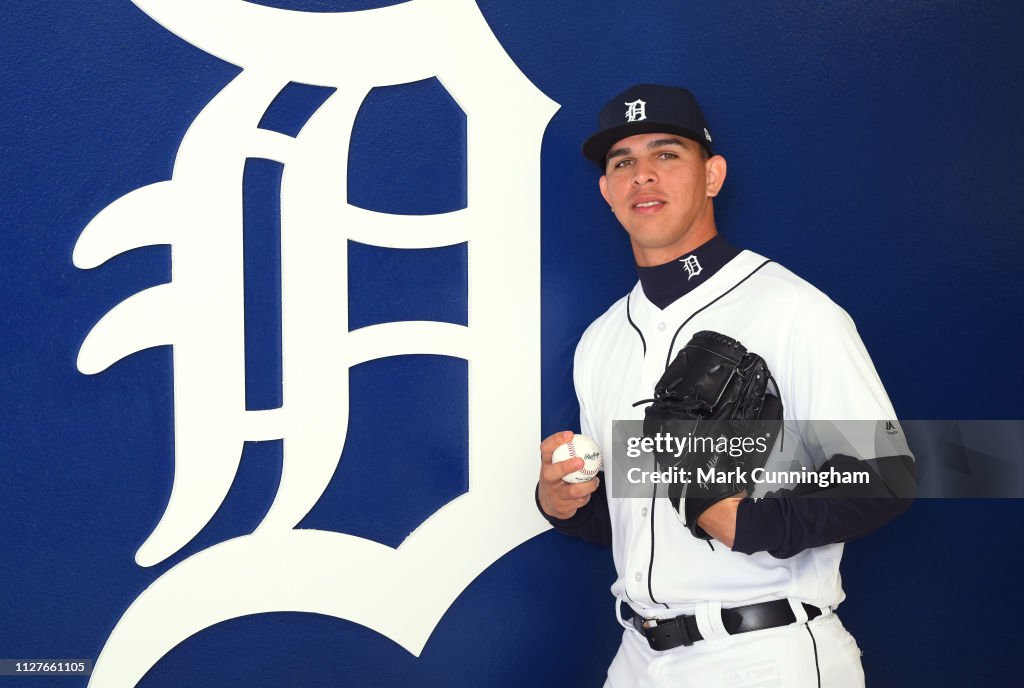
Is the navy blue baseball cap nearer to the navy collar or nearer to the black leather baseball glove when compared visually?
the navy collar

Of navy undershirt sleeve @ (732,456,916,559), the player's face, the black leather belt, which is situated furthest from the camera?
the player's face

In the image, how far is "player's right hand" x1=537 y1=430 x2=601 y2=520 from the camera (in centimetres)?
153

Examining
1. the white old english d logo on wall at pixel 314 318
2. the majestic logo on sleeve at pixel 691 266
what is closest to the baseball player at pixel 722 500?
the majestic logo on sleeve at pixel 691 266

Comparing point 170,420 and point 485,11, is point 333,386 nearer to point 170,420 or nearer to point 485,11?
point 170,420

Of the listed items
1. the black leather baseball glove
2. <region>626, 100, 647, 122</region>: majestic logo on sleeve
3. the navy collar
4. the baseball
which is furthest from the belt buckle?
<region>626, 100, 647, 122</region>: majestic logo on sleeve

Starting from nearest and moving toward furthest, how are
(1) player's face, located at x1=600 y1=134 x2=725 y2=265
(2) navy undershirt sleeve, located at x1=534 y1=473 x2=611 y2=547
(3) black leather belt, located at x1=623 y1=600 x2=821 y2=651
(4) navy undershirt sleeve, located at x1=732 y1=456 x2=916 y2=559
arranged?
1. (4) navy undershirt sleeve, located at x1=732 y1=456 x2=916 y2=559
2. (3) black leather belt, located at x1=623 y1=600 x2=821 y2=651
3. (1) player's face, located at x1=600 y1=134 x2=725 y2=265
4. (2) navy undershirt sleeve, located at x1=534 y1=473 x2=611 y2=547

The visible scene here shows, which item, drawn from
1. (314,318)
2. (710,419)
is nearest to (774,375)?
(710,419)

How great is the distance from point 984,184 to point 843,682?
3.97 feet

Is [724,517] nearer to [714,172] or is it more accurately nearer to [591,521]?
[591,521]

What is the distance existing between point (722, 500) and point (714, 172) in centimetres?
67

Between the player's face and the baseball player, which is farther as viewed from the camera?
the player's face

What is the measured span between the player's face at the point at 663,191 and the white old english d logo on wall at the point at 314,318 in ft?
0.95

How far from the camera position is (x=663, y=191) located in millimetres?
1601

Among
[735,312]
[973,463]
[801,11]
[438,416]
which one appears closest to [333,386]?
[438,416]
